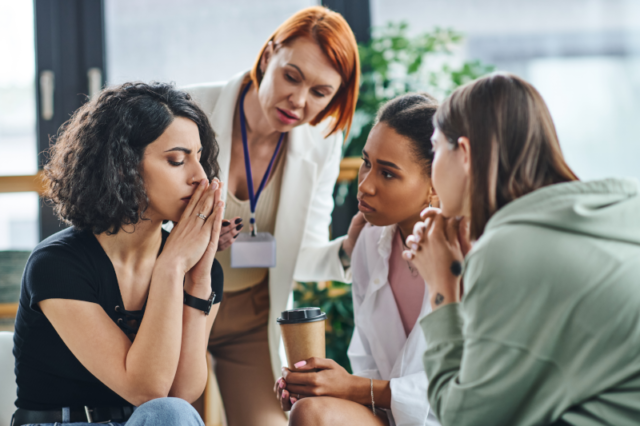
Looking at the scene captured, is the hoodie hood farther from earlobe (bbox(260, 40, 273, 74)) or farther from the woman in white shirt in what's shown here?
earlobe (bbox(260, 40, 273, 74))

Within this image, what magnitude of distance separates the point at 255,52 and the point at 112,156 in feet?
6.46

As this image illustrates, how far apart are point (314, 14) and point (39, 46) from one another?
1.91m

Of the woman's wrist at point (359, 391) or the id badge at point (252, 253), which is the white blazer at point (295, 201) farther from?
the woman's wrist at point (359, 391)

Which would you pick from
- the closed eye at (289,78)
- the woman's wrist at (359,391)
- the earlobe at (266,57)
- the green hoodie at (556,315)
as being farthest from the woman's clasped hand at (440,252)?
the earlobe at (266,57)

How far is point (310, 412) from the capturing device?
4.21 ft

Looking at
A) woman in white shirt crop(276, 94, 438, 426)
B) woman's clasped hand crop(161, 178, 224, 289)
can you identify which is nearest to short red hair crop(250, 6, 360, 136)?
woman in white shirt crop(276, 94, 438, 426)

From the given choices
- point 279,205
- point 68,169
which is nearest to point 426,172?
point 279,205

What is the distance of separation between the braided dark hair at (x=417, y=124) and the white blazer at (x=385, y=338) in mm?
263

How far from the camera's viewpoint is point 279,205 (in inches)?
79.3

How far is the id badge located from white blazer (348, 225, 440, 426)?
273mm

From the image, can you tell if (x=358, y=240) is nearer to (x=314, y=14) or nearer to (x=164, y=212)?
(x=164, y=212)

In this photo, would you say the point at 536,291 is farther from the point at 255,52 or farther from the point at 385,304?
the point at 255,52

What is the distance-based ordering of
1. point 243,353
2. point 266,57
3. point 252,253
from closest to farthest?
point 252,253, point 266,57, point 243,353

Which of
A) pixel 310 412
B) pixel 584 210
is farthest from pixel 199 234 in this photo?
pixel 584 210
